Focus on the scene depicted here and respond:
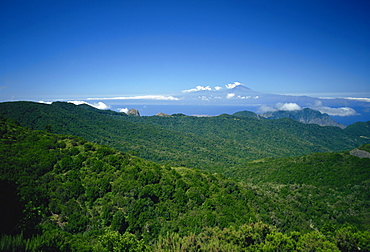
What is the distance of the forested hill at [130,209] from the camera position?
1059 cm

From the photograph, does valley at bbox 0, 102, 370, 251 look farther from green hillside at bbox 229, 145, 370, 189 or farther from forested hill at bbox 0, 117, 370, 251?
green hillside at bbox 229, 145, 370, 189

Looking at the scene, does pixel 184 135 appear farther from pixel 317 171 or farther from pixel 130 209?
pixel 130 209

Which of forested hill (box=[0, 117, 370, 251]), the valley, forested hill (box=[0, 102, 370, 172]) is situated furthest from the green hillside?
forested hill (box=[0, 102, 370, 172])

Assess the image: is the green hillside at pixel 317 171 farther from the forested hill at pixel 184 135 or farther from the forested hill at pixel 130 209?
the forested hill at pixel 184 135

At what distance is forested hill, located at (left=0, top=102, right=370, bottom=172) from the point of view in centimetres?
8206

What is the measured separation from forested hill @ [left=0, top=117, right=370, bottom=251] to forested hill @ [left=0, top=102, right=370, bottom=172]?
2544cm

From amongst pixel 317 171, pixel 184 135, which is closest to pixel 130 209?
pixel 317 171

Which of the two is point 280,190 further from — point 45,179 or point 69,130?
point 69,130

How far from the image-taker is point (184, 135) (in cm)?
13138

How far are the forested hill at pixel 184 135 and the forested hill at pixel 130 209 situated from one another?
83.5 ft

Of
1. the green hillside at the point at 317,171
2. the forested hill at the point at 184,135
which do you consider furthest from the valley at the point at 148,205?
the forested hill at the point at 184,135

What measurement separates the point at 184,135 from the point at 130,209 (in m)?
113

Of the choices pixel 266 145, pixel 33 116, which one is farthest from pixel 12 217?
pixel 266 145

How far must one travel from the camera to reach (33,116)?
83.8 meters
